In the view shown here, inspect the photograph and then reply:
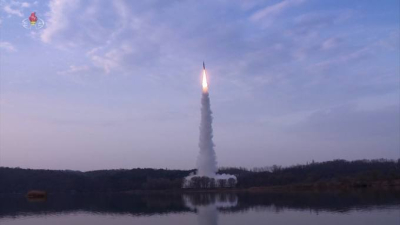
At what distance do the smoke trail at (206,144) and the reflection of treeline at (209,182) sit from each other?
4.14ft

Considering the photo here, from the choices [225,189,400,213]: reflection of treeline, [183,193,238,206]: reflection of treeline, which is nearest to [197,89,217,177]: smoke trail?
[183,193,238,206]: reflection of treeline

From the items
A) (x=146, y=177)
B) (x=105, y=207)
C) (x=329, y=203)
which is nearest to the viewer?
(x=329, y=203)

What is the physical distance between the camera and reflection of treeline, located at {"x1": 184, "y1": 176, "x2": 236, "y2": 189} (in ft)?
244

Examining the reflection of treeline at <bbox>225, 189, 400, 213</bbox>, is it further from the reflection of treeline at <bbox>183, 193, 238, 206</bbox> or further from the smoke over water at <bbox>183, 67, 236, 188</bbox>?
the smoke over water at <bbox>183, 67, 236, 188</bbox>

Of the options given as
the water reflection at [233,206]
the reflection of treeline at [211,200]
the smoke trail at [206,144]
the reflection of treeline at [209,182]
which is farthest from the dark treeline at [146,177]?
the water reflection at [233,206]

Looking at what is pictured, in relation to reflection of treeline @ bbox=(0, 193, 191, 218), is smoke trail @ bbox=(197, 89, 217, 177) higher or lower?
higher

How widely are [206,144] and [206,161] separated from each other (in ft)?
22.1

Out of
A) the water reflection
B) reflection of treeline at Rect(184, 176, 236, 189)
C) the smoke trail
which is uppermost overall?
the smoke trail

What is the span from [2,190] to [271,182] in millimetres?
Result: 66143

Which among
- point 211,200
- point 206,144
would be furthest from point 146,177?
point 211,200

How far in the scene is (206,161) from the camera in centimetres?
6962

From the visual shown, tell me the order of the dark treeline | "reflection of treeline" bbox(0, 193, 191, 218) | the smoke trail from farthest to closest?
the dark treeline
the smoke trail
"reflection of treeline" bbox(0, 193, 191, 218)

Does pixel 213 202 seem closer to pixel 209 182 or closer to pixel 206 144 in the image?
pixel 206 144

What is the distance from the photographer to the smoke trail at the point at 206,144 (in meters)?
58.0
